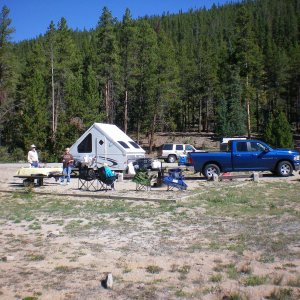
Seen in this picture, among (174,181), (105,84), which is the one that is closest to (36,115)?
(105,84)

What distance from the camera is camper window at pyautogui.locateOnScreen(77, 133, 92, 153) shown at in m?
21.3

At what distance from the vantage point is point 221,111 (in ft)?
165

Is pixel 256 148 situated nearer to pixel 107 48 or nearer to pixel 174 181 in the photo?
pixel 174 181

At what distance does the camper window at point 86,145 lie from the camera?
21281 mm

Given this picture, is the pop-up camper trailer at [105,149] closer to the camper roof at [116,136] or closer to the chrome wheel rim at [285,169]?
the camper roof at [116,136]

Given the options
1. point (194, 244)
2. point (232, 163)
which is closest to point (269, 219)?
point (194, 244)

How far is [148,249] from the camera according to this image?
7246 mm

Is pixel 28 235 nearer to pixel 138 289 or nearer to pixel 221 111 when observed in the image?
pixel 138 289

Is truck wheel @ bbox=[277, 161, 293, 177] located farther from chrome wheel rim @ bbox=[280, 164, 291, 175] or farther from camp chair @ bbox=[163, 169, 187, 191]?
camp chair @ bbox=[163, 169, 187, 191]

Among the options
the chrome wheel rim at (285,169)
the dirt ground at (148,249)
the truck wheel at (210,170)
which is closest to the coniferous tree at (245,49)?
the chrome wheel rim at (285,169)

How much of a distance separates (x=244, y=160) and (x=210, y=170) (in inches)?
62.3

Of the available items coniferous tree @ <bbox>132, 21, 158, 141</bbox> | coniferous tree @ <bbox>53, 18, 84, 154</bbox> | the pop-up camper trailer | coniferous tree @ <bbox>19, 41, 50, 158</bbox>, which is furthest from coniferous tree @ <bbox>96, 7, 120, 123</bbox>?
the pop-up camper trailer

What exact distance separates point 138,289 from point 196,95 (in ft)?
200

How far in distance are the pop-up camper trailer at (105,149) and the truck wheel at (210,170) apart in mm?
4085
